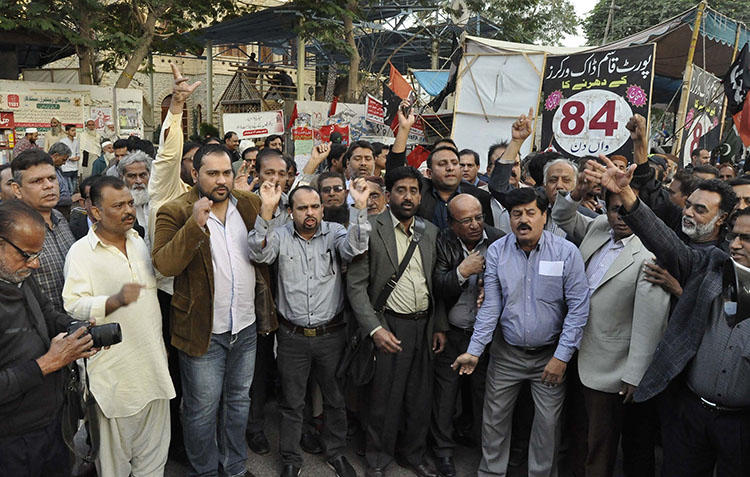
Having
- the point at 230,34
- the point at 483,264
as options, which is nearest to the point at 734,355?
the point at 483,264

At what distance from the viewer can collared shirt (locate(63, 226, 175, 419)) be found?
2.72 metres

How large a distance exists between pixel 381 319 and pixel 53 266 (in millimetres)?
1926

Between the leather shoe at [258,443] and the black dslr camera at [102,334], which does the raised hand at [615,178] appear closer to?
the black dslr camera at [102,334]

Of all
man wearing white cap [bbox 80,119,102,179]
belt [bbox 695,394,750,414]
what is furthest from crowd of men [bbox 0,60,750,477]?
man wearing white cap [bbox 80,119,102,179]

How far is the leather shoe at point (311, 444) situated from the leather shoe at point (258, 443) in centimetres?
25

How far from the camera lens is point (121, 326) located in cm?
285

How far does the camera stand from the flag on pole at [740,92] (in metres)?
6.15

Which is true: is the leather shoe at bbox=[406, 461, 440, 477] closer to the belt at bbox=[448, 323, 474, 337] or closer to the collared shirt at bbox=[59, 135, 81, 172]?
the belt at bbox=[448, 323, 474, 337]

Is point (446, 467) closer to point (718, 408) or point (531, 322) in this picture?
point (531, 322)

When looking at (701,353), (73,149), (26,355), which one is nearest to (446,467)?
(701,353)

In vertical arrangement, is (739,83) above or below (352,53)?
below

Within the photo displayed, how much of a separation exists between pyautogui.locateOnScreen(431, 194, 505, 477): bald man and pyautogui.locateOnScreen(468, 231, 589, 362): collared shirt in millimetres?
200

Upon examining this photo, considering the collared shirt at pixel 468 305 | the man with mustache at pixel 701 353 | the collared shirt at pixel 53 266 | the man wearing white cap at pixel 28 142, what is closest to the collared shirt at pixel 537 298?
the collared shirt at pixel 468 305

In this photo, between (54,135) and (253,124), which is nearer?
(253,124)
